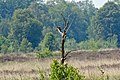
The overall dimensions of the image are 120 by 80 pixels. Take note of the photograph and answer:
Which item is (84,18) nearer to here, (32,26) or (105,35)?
(105,35)

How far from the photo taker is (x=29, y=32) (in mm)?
55344

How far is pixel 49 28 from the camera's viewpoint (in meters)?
65.1

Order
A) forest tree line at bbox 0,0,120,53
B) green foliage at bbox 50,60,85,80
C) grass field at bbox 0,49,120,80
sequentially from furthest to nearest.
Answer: forest tree line at bbox 0,0,120,53 → grass field at bbox 0,49,120,80 → green foliage at bbox 50,60,85,80

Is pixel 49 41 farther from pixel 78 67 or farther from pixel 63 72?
pixel 63 72

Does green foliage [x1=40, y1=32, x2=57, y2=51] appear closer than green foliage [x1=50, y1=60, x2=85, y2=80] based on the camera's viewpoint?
No

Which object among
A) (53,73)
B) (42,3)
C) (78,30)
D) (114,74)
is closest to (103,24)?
(78,30)

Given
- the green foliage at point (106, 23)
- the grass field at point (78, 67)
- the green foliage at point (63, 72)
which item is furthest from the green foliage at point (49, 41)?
the green foliage at point (63, 72)

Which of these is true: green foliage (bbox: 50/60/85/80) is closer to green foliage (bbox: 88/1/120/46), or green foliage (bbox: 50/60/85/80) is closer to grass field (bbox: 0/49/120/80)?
grass field (bbox: 0/49/120/80)

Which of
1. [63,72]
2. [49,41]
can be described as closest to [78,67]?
[63,72]

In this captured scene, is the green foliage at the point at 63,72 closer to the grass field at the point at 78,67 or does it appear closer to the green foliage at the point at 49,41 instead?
the grass field at the point at 78,67

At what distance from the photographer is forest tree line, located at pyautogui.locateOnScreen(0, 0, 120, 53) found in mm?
45656

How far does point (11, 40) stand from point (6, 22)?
37.9 ft

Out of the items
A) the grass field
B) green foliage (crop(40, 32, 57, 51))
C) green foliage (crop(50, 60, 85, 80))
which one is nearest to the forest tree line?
green foliage (crop(40, 32, 57, 51))

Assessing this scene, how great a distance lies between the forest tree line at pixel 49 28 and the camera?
45.7m
